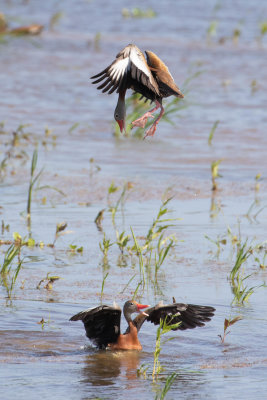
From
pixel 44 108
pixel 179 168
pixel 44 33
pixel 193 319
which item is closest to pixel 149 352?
pixel 193 319

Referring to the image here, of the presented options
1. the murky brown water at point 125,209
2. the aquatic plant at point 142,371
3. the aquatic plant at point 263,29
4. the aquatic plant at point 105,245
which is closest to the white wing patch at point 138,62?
Answer: the aquatic plant at point 142,371

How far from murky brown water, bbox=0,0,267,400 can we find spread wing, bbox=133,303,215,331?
0.16 meters

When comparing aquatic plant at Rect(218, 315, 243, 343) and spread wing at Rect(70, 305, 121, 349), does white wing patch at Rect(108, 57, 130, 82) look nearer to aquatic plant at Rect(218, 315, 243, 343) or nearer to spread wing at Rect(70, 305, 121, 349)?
spread wing at Rect(70, 305, 121, 349)

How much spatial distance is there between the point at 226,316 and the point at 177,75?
372 inches

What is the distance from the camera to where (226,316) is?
5.95 metres

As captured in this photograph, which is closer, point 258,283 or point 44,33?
point 258,283

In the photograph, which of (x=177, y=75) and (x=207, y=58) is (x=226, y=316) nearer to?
(x=177, y=75)

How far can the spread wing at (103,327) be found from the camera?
17.9ft

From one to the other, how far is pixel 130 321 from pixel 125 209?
9.05 feet

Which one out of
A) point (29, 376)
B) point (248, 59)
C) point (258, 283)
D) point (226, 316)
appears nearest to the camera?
point (29, 376)

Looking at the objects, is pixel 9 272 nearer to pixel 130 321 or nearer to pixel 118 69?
pixel 130 321

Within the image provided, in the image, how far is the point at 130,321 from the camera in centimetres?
561

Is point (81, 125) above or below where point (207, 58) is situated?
below

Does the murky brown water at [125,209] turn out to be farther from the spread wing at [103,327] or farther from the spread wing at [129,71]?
the spread wing at [129,71]
